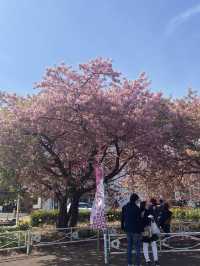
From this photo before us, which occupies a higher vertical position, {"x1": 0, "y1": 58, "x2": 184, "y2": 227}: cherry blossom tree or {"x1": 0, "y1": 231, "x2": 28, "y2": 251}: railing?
{"x1": 0, "y1": 58, "x2": 184, "y2": 227}: cherry blossom tree

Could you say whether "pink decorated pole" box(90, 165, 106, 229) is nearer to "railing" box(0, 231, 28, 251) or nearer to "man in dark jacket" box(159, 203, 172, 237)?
"railing" box(0, 231, 28, 251)

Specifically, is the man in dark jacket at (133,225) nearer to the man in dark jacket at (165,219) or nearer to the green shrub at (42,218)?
the man in dark jacket at (165,219)

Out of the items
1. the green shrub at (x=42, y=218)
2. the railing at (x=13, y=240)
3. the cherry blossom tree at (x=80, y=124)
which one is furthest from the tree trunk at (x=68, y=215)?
the green shrub at (x=42, y=218)

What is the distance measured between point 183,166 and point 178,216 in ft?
34.8

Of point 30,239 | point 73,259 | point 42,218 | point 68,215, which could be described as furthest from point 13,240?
point 42,218

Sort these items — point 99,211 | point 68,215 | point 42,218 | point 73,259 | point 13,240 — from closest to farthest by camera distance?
1. point 73,259
2. point 99,211
3. point 13,240
4. point 68,215
5. point 42,218

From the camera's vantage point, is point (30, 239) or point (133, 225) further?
point (30, 239)

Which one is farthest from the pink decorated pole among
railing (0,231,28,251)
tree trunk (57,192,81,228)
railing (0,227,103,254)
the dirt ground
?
tree trunk (57,192,81,228)

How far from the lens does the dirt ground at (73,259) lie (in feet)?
27.5

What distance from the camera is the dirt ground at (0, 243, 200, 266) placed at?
839 cm

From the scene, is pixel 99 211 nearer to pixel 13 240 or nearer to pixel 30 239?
pixel 30 239

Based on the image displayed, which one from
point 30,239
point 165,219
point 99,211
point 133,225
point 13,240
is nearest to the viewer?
point 133,225

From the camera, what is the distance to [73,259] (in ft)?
29.6

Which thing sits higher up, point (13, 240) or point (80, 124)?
point (80, 124)
